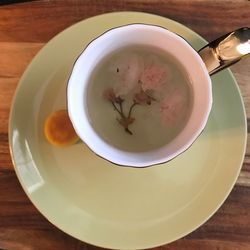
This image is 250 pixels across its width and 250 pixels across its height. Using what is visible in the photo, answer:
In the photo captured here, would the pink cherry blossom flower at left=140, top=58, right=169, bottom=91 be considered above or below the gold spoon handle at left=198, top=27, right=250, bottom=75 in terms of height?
below

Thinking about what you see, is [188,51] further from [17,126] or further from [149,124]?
[17,126]

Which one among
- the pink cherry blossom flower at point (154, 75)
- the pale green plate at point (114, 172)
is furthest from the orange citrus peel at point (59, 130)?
the pink cherry blossom flower at point (154, 75)

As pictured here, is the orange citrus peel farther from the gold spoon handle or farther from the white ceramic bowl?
the gold spoon handle

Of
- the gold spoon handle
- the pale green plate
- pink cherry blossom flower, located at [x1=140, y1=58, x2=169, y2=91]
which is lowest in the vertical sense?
the pale green plate

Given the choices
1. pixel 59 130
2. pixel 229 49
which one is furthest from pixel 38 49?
pixel 229 49

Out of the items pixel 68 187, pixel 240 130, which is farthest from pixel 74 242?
pixel 240 130

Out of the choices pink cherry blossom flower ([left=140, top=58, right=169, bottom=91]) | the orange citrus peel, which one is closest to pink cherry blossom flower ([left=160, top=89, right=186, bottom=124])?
pink cherry blossom flower ([left=140, top=58, right=169, bottom=91])
